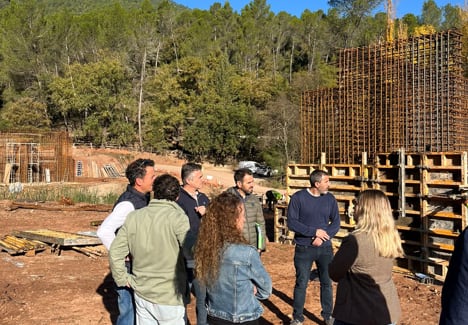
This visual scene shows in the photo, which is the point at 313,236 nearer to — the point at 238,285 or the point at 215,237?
the point at 238,285

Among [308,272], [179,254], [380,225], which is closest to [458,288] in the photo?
[380,225]

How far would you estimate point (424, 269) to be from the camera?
8.18 metres

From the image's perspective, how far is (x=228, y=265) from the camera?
2.91 metres

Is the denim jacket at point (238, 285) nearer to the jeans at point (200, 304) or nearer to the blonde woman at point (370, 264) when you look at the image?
the blonde woman at point (370, 264)

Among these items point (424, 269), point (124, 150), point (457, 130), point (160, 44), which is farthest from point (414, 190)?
point (160, 44)

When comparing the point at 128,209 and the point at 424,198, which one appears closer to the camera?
the point at 128,209

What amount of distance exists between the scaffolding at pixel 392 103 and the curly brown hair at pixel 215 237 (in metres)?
8.60

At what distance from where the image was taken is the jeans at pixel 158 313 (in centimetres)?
336

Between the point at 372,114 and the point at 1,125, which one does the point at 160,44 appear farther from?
the point at 372,114

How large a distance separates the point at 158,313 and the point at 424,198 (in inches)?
240

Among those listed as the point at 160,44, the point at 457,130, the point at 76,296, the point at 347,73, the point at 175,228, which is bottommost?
the point at 76,296

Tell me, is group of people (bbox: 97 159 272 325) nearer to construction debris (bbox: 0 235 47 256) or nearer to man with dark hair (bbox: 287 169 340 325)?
man with dark hair (bbox: 287 169 340 325)

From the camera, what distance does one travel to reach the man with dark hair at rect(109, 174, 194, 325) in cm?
336

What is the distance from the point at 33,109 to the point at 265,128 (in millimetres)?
21096
